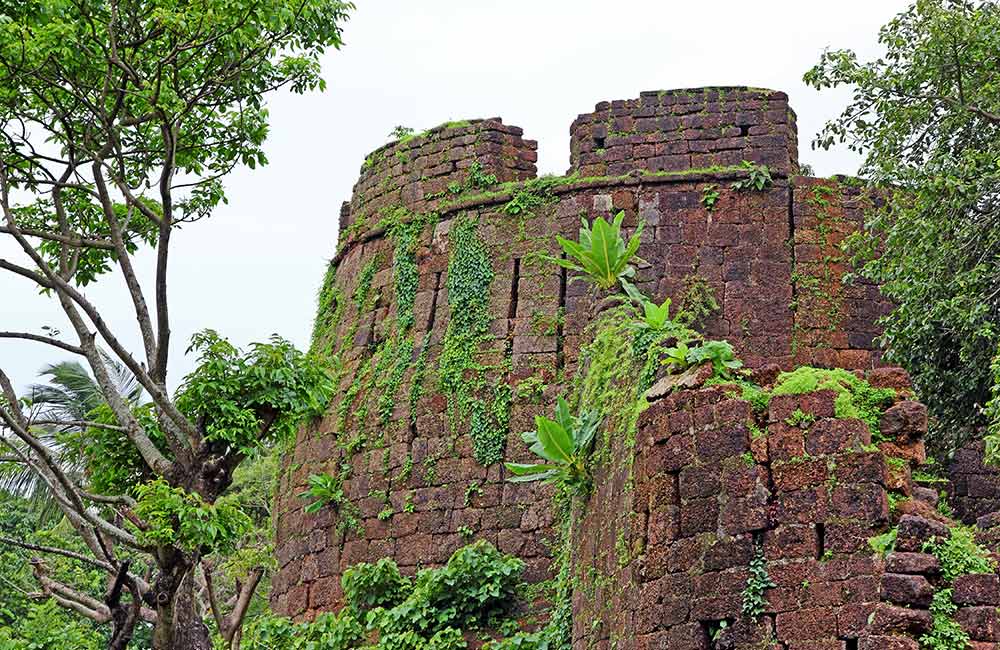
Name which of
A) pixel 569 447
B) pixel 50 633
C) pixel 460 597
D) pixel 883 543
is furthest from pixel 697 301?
pixel 50 633

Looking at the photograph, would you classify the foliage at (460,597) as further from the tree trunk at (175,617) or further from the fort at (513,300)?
the tree trunk at (175,617)

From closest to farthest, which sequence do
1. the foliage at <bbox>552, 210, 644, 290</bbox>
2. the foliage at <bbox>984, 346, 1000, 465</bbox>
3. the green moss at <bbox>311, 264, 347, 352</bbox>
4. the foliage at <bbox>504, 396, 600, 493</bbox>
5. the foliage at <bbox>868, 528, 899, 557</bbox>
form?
the foliage at <bbox>868, 528, 899, 557</bbox>, the foliage at <bbox>504, 396, 600, 493</bbox>, the foliage at <bbox>984, 346, 1000, 465</bbox>, the foliage at <bbox>552, 210, 644, 290</bbox>, the green moss at <bbox>311, 264, 347, 352</bbox>

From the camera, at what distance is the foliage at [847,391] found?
9.05m

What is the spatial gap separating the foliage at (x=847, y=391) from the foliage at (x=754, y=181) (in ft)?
22.6

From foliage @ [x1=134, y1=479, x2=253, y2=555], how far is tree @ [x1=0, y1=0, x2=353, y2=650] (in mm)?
14

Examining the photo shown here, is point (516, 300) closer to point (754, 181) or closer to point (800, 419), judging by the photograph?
point (754, 181)

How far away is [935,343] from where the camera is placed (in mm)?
14461

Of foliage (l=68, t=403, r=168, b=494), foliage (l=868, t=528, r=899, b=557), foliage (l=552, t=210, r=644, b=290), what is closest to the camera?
foliage (l=868, t=528, r=899, b=557)

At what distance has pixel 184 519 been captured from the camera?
36.9ft

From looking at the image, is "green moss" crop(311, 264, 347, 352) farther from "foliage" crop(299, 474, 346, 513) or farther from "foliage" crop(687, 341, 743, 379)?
"foliage" crop(687, 341, 743, 379)

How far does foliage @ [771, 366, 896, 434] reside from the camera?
9.05m

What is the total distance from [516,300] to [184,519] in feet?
18.6

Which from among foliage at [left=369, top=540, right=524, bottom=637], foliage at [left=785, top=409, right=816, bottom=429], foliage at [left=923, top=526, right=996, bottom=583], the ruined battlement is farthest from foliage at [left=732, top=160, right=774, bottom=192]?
foliage at [left=923, top=526, right=996, bottom=583]

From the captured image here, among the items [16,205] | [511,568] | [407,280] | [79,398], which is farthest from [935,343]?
[79,398]
